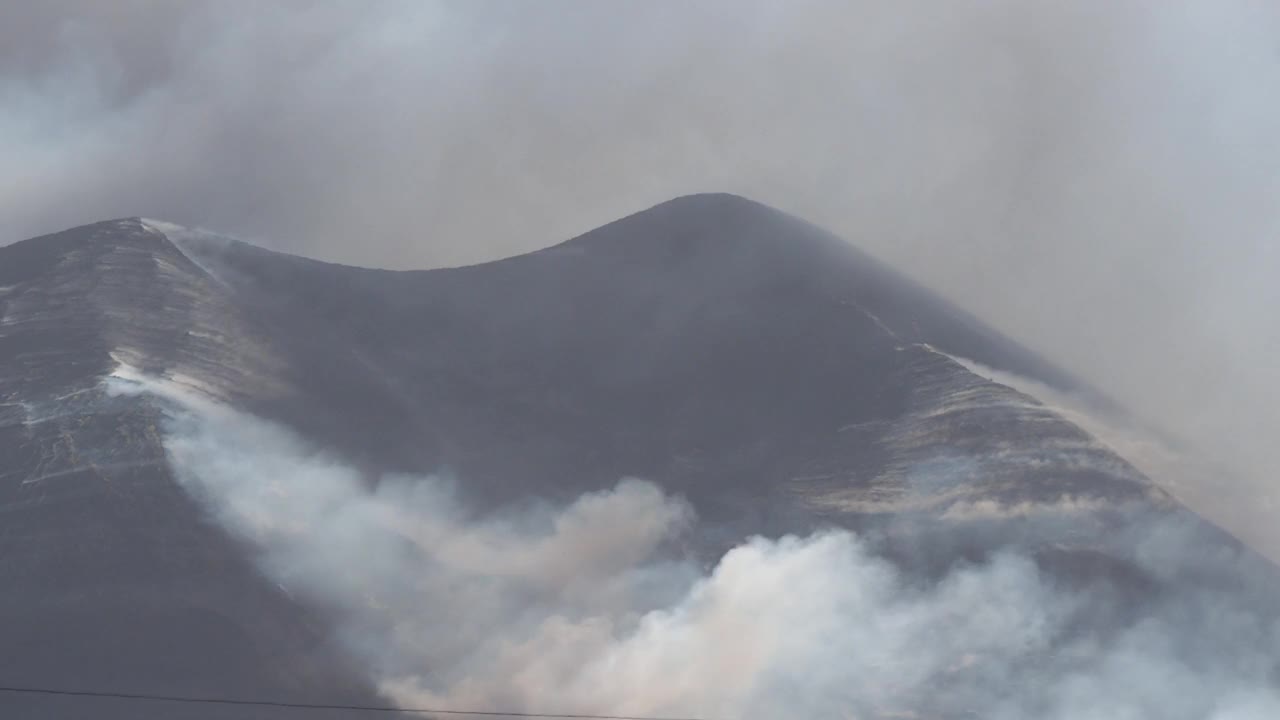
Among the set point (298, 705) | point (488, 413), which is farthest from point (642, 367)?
point (298, 705)

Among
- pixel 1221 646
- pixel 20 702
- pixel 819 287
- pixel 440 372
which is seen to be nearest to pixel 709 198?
pixel 819 287

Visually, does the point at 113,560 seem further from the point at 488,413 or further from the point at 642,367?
the point at 642,367

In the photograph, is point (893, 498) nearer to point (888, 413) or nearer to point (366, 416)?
point (888, 413)

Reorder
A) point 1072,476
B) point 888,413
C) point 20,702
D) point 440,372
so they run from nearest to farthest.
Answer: point 20,702 → point 1072,476 → point 888,413 → point 440,372

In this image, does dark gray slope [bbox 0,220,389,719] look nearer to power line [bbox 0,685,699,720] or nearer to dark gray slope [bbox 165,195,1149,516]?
power line [bbox 0,685,699,720]

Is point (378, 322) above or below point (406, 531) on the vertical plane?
above

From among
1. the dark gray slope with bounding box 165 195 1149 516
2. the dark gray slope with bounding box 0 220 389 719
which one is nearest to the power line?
the dark gray slope with bounding box 0 220 389 719
